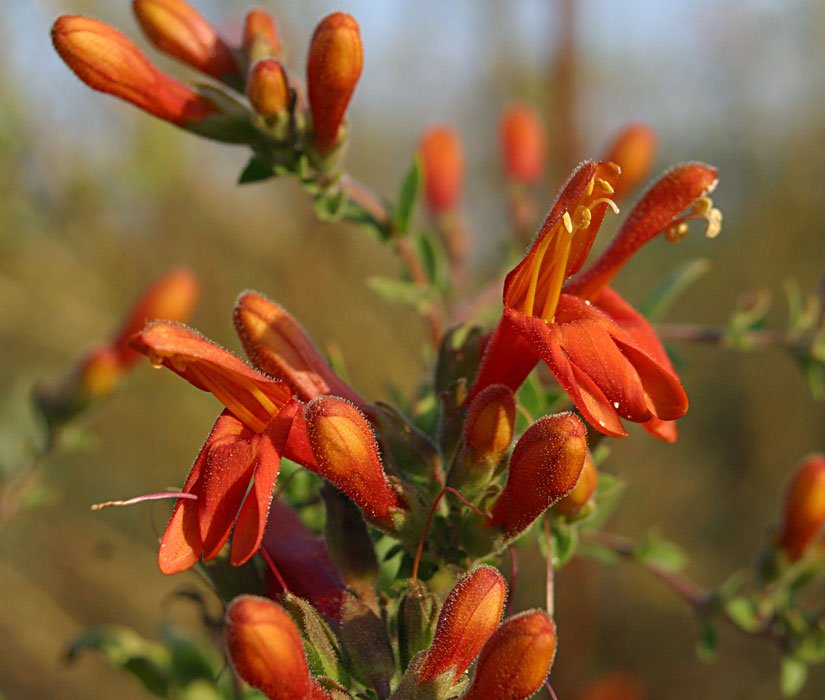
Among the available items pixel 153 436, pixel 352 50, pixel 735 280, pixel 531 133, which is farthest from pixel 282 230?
pixel 352 50

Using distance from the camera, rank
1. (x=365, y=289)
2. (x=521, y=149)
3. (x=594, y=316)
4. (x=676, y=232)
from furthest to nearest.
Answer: (x=365, y=289) → (x=521, y=149) → (x=676, y=232) → (x=594, y=316)

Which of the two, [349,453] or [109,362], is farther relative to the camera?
[109,362]

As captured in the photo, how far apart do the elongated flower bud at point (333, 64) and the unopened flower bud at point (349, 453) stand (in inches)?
28.5

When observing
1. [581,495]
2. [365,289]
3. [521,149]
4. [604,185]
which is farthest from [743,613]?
[365,289]

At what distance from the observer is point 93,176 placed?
461 cm

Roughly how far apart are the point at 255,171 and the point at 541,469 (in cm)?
96

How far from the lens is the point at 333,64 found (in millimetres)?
1702

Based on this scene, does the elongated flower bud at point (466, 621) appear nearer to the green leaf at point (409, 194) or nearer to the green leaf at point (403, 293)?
the green leaf at point (403, 293)

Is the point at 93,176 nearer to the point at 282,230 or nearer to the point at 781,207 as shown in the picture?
the point at 282,230

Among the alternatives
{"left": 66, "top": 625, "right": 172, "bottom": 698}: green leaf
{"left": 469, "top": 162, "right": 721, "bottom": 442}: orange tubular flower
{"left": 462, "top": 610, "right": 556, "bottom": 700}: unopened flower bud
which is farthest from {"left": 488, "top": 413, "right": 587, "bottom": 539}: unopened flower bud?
{"left": 66, "top": 625, "right": 172, "bottom": 698}: green leaf

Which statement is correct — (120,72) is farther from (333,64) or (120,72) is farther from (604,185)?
(604,185)

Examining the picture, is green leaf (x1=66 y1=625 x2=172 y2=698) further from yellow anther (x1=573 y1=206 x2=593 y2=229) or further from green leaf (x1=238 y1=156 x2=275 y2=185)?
yellow anther (x1=573 y1=206 x2=593 y2=229)

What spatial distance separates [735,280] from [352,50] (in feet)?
24.4

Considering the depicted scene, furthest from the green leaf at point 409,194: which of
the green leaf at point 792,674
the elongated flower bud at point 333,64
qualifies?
the green leaf at point 792,674
